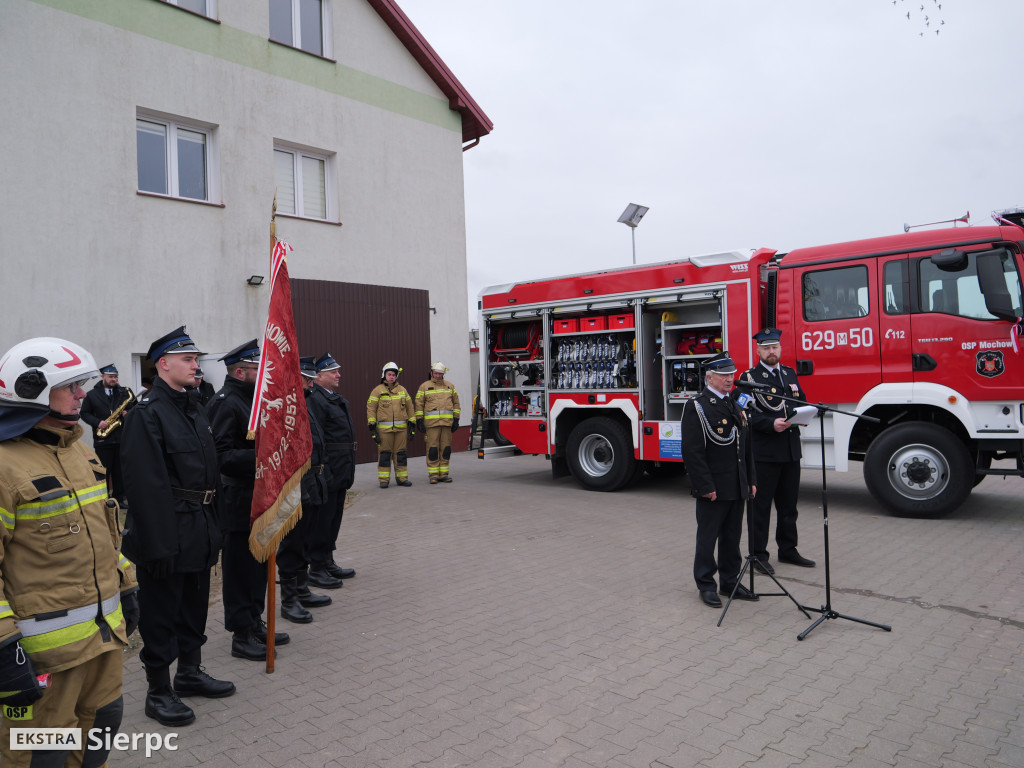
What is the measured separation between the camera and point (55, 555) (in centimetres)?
254

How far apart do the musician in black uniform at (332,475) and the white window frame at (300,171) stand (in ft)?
26.3

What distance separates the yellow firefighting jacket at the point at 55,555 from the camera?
245 centimetres

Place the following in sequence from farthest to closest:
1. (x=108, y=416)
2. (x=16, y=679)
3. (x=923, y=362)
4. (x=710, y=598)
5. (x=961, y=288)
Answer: (x=108, y=416), (x=923, y=362), (x=961, y=288), (x=710, y=598), (x=16, y=679)

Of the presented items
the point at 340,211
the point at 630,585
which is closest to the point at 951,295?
the point at 630,585

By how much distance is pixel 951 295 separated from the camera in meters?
7.72

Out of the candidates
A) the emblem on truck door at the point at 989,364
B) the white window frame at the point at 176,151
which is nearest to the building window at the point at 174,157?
the white window frame at the point at 176,151

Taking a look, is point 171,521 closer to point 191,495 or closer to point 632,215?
point 191,495

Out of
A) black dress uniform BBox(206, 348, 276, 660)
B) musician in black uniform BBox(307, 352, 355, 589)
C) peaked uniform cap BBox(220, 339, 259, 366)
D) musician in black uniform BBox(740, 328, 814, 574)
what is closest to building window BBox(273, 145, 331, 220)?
musician in black uniform BBox(307, 352, 355, 589)

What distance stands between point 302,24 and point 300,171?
2.90 meters

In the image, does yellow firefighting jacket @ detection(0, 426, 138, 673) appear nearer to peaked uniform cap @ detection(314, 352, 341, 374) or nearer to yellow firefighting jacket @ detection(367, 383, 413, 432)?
peaked uniform cap @ detection(314, 352, 341, 374)

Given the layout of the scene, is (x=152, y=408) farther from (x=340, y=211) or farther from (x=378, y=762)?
(x=340, y=211)

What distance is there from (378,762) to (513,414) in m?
8.49

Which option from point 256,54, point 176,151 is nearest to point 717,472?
point 176,151

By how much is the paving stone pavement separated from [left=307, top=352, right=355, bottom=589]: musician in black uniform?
0.79 feet
